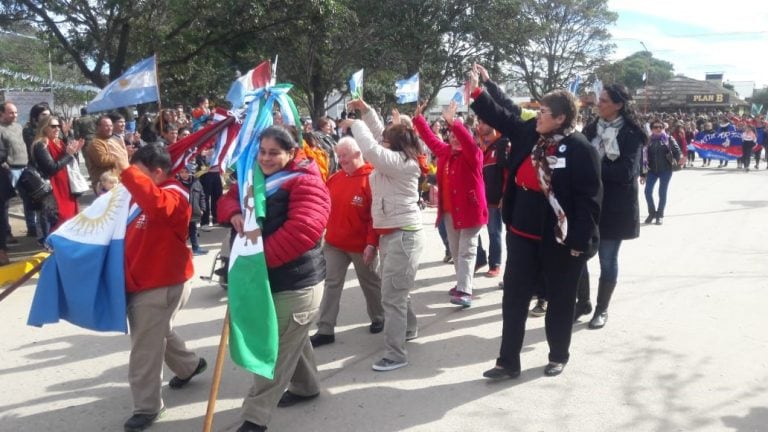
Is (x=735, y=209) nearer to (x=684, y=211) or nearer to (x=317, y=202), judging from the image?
(x=684, y=211)

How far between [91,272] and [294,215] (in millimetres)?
1224

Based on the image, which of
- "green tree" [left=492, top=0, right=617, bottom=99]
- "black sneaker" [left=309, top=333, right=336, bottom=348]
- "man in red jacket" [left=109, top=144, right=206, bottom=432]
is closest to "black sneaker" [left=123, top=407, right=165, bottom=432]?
"man in red jacket" [left=109, top=144, right=206, bottom=432]

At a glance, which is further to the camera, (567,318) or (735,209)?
(735,209)

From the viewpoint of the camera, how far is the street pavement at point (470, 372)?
3611 millimetres

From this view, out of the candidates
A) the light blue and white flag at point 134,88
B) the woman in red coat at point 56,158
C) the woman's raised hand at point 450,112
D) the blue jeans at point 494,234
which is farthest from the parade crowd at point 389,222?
the woman in red coat at point 56,158

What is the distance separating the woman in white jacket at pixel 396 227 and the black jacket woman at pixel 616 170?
1688 mm

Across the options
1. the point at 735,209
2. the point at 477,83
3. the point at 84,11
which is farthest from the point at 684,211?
the point at 84,11

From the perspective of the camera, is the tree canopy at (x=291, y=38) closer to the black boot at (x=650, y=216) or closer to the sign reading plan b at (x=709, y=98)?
the black boot at (x=650, y=216)

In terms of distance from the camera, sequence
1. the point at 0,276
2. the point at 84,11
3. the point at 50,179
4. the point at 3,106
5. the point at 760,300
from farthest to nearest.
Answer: the point at 84,11
the point at 3,106
the point at 50,179
the point at 0,276
the point at 760,300

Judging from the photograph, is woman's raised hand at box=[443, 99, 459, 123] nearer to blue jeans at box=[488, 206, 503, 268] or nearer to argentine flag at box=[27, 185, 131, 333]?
blue jeans at box=[488, 206, 503, 268]

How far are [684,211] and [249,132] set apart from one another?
33.4 feet

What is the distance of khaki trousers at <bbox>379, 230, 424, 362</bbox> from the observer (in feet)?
14.0

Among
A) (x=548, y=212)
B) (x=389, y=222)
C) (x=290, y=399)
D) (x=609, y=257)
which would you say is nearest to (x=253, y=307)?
(x=290, y=399)

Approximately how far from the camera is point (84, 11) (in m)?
12.4
